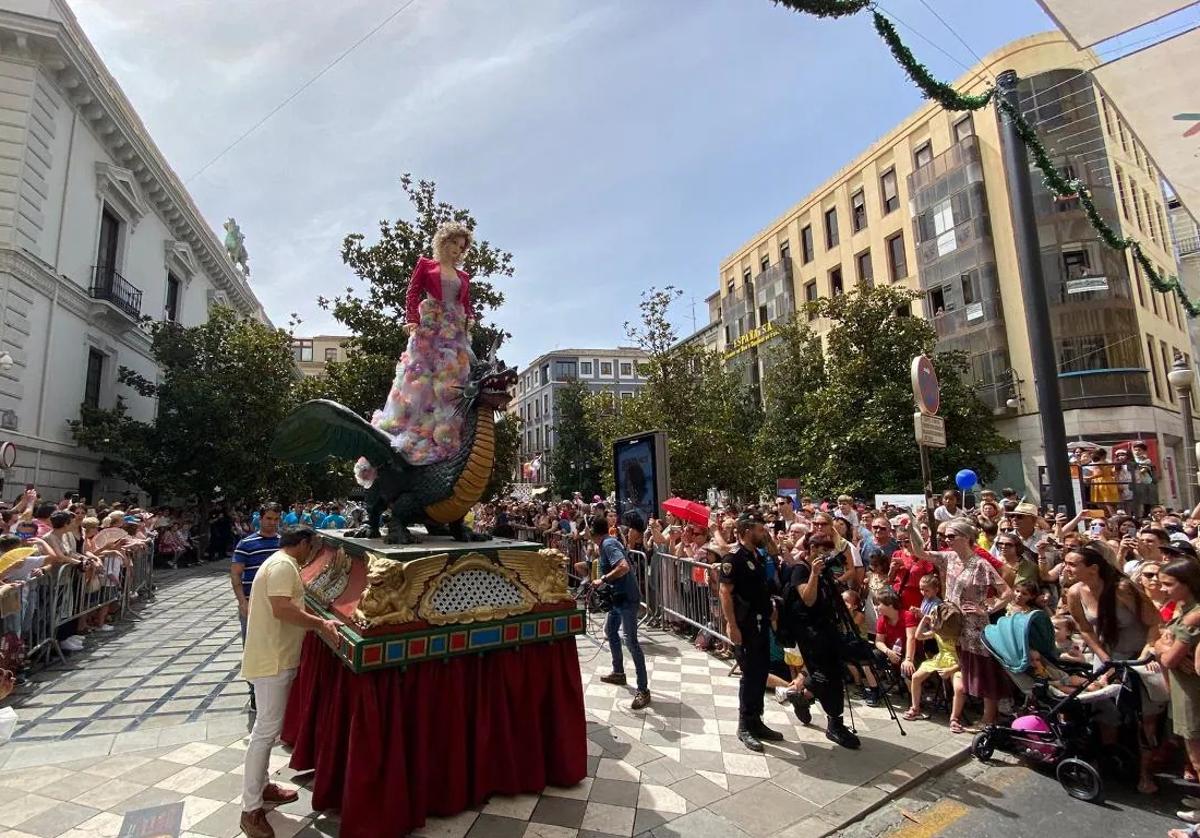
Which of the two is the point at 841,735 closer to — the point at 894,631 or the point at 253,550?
the point at 894,631

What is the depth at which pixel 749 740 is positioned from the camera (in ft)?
14.9

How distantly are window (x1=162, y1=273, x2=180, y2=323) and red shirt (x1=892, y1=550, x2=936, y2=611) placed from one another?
26.3 meters

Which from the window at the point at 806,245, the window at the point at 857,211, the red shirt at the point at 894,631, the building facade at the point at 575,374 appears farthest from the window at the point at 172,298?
the building facade at the point at 575,374

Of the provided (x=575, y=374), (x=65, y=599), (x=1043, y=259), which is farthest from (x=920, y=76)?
(x=575, y=374)

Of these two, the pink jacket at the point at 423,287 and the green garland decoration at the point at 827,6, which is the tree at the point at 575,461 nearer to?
the green garland decoration at the point at 827,6

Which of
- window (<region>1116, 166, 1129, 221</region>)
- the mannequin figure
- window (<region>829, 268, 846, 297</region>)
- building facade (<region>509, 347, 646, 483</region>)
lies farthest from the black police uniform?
building facade (<region>509, 347, 646, 483</region>)

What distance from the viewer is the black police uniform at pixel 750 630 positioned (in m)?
4.66

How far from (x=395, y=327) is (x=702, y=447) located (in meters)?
9.61

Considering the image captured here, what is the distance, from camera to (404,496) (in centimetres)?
428

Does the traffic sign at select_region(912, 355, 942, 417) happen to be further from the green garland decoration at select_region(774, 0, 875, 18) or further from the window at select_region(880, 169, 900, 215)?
the window at select_region(880, 169, 900, 215)

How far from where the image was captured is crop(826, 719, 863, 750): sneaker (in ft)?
14.8

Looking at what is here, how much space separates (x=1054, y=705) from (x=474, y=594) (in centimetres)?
420

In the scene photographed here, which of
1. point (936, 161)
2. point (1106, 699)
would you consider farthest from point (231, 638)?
point (936, 161)

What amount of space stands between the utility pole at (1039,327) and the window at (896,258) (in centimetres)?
1503
